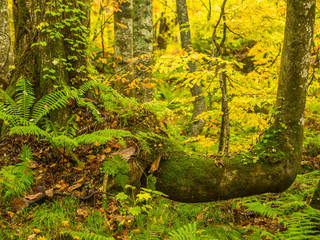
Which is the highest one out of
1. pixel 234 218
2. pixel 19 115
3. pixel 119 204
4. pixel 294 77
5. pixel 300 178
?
pixel 294 77

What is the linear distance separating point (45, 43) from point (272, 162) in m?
3.30

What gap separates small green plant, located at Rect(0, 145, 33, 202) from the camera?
2.38 metres

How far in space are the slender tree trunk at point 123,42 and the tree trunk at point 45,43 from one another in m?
2.36

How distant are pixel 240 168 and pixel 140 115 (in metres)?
1.56

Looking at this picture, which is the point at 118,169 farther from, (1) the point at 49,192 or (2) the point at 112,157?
(1) the point at 49,192

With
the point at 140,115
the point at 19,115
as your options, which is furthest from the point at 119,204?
the point at 19,115

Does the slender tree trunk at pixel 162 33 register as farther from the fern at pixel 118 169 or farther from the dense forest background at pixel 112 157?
the fern at pixel 118 169

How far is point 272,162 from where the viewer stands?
3.13 meters

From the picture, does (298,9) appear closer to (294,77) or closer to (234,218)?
(294,77)

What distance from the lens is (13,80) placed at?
3393mm

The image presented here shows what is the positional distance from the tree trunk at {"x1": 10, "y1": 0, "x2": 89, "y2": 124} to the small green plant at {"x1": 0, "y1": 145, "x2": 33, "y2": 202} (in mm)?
807

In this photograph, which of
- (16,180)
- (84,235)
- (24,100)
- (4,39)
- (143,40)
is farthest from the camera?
(4,39)

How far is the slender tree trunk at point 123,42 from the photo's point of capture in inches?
227

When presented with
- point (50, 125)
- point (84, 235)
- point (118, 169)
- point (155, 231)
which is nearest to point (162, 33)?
point (50, 125)
